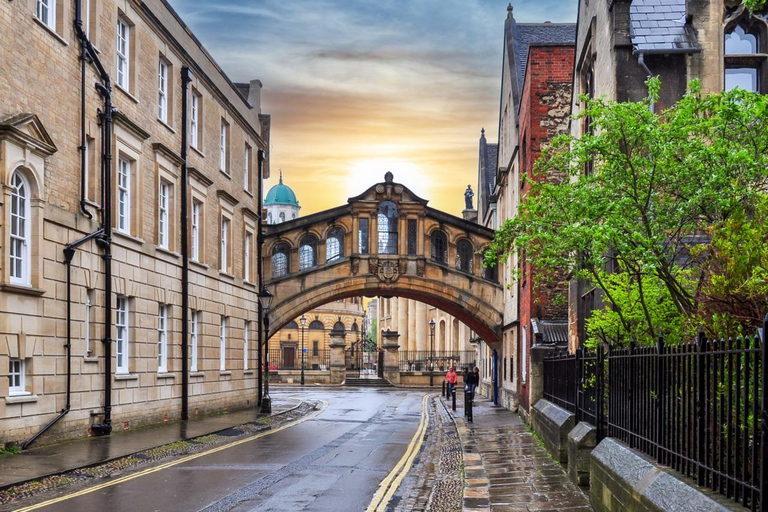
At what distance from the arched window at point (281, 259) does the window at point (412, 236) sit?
5.06 metres

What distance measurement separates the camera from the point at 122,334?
867 inches

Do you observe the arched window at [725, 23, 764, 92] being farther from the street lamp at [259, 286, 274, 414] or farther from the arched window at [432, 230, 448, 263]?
the arched window at [432, 230, 448, 263]

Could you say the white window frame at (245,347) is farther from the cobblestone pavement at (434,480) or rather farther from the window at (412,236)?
the cobblestone pavement at (434,480)

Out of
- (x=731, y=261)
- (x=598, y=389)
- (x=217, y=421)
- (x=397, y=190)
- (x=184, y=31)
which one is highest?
(x=184, y=31)

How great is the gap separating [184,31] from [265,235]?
12.8 metres

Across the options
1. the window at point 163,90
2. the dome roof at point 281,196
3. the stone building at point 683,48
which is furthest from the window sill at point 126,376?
the dome roof at point 281,196

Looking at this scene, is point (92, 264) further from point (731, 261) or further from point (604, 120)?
point (731, 261)

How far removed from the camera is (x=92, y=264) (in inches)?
776

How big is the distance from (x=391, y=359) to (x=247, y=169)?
27813mm

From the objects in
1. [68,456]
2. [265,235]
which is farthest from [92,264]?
[265,235]

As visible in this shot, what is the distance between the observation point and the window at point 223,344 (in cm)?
3050

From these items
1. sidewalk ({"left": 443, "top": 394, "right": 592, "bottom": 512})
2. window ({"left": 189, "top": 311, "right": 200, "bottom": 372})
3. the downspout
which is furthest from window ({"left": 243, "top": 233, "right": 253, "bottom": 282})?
sidewalk ({"left": 443, "top": 394, "right": 592, "bottom": 512})

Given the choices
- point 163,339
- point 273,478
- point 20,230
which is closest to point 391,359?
point 163,339

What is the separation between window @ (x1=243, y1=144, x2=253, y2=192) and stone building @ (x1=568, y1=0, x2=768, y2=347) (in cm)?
1827
